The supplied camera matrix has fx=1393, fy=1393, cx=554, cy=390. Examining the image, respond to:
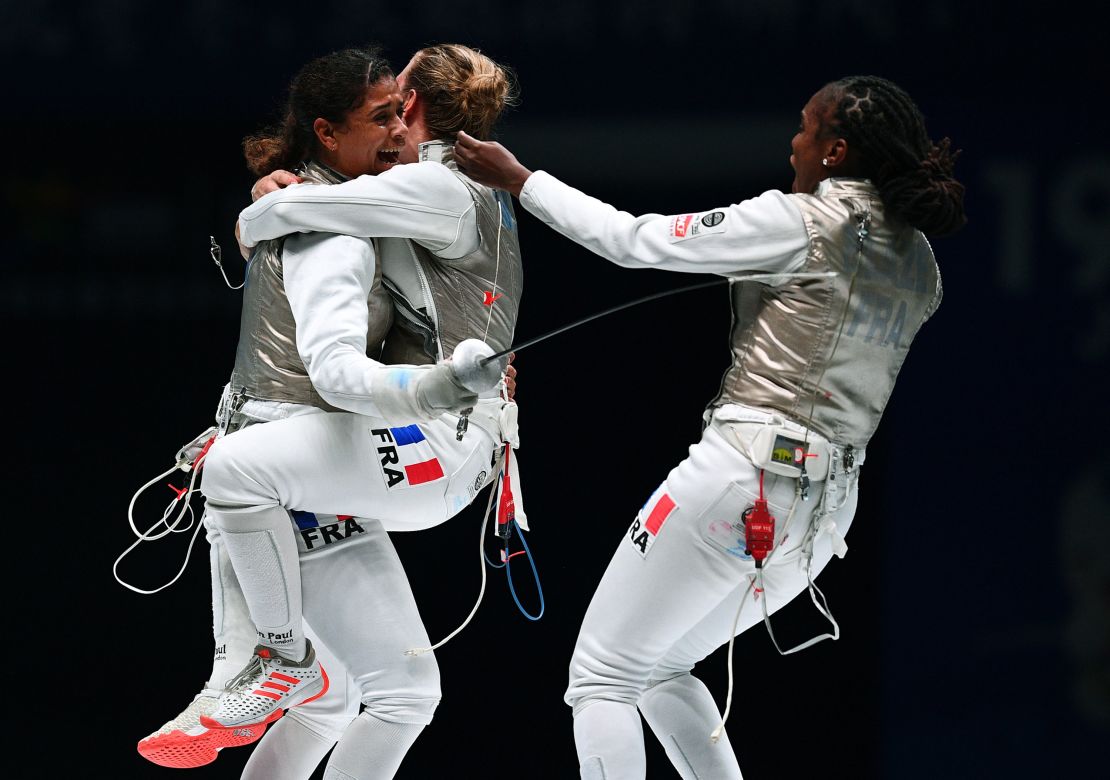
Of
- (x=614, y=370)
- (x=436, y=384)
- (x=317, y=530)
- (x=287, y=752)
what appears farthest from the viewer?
(x=614, y=370)

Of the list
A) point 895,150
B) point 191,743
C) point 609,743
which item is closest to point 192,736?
point 191,743

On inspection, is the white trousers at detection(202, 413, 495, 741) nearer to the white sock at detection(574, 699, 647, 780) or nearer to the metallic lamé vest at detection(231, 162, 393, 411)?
the metallic lamé vest at detection(231, 162, 393, 411)

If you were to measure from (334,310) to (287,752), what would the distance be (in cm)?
90

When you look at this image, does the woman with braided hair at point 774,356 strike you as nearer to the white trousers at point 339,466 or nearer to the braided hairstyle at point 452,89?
the braided hairstyle at point 452,89

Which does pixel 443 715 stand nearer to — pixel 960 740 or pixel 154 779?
pixel 154 779

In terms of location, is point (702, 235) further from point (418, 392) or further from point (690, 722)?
point (690, 722)

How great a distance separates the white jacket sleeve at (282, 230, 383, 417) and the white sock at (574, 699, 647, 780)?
618 millimetres

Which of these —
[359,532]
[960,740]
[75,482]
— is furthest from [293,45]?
[960,740]

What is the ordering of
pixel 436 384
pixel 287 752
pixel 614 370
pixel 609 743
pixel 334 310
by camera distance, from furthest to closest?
pixel 614 370
pixel 287 752
pixel 609 743
pixel 334 310
pixel 436 384

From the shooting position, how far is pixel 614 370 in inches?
151

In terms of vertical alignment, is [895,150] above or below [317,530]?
above

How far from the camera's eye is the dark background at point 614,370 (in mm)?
3586

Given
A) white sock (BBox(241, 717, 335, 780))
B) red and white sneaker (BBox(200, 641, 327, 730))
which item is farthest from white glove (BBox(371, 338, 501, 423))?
white sock (BBox(241, 717, 335, 780))

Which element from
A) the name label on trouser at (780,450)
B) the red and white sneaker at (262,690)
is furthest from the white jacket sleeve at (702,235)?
Answer: the red and white sneaker at (262,690)
